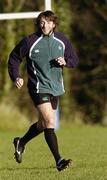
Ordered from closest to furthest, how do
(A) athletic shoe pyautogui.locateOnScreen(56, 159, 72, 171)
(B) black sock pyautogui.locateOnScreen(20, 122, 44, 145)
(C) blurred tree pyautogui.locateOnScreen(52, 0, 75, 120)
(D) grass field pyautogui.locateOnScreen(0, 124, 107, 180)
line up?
(D) grass field pyautogui.locateOnScreen(0, 124, 107, 180) → (A) athletic shoe pyautogui.locateOnScreen(56, 159, 72, 171) → (B) black sock pyautogui.locateOnScreen(20, 122, 44, 145) → (C) blurred tree pyautogui.locateOnScreen(52, 0, 75, 120)

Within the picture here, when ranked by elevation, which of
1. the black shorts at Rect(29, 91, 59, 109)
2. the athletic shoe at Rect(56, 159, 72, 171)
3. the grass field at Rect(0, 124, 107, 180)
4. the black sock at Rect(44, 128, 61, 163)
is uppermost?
the black shorts at Rect(29, 91, 59, 109)

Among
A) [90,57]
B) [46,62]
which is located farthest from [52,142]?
[90,57]

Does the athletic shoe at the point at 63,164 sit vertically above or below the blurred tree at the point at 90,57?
above

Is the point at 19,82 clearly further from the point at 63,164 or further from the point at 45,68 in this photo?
the point at 63,164

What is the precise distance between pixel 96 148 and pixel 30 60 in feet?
13.3

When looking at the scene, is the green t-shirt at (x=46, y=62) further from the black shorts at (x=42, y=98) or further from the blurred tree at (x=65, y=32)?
the blurred tree at (x=65, y=32)

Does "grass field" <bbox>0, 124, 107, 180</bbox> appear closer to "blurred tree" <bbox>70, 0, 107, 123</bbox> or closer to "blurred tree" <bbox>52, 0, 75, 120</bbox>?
"blurred tree" <bbox>52, 0, 75, 120</bbox>

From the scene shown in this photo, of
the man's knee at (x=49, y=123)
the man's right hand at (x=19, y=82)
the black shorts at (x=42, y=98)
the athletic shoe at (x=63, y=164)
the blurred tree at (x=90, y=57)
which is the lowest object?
the blurred tree at (x=90, y=57)

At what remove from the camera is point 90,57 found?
2795 centimetres

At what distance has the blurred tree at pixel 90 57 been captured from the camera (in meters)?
27.5

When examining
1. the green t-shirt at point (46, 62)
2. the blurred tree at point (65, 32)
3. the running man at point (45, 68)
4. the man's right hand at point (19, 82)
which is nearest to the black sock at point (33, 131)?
the running man at point (45, 68)

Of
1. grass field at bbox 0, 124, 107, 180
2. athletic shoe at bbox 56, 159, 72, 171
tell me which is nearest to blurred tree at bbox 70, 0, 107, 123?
grass field at bbox 0, 124, 107, 180

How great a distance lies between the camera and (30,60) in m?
9.27

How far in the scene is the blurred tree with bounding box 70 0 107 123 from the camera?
90.2 feet
